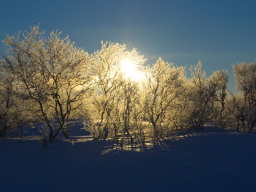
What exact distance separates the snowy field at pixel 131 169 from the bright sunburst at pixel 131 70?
154 inches

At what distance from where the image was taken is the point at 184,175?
4.84m

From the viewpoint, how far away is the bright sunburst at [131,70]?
402 inches

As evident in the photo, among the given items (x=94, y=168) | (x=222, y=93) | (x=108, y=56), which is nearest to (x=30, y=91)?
(x=108, y=56)

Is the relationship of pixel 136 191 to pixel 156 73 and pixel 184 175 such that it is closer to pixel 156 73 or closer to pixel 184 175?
pixel 184 175

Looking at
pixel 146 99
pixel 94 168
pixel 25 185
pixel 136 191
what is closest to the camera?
pixel 136 191

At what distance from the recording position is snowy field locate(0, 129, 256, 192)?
434 centimetres

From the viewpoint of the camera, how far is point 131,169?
5.33 metres

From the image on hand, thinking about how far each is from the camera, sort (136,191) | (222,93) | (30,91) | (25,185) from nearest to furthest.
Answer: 1. (136,191)
2. (25,185)
3. (30,91)
4. (222,93)

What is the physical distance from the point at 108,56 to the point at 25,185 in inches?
299

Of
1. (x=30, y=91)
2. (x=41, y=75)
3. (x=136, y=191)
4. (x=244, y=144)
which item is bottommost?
(x=136, y=191)

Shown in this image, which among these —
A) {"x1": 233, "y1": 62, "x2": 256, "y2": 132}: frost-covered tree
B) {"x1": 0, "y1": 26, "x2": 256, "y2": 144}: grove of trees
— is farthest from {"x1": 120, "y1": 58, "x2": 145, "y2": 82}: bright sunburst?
{"x1": 233, "y1": 62, "x2": 256, "y2": 132}: frost-covered tree

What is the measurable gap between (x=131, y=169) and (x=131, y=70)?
6122 mm

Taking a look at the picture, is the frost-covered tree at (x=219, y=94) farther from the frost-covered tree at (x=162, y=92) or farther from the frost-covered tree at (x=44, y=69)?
the frost-covered tree at (x=44, y=69)

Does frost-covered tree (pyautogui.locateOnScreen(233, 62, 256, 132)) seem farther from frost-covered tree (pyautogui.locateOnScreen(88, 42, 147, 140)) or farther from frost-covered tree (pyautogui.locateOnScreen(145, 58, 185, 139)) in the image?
frost-covered tree (pyautogui.locateOnScreen(88, 42, 147, 140))
